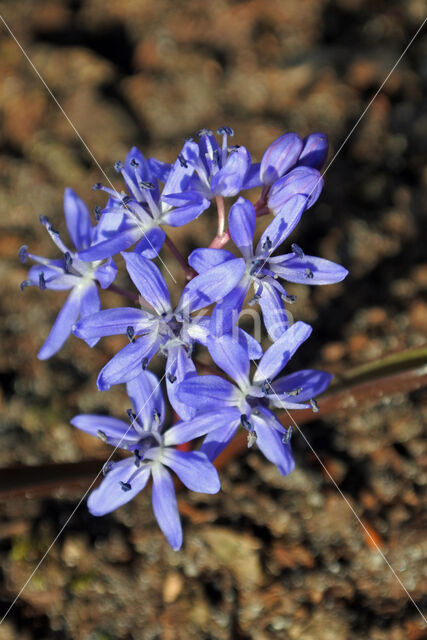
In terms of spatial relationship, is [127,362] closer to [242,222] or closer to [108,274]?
[108,274]

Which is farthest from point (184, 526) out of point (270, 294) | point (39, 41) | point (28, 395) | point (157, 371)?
point (39, 41)

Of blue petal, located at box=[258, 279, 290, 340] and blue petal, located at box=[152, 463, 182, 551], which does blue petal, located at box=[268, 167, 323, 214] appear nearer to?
blue petal, located at box=[258, 279, 290, 340]

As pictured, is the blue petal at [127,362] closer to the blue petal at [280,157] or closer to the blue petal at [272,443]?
the blue petal at [272,443]

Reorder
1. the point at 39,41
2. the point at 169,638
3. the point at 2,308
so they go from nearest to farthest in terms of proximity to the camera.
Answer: the point at 169,638 < the point at 2,308 < the point at 39,41

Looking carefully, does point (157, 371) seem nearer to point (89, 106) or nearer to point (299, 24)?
point (89, 106)

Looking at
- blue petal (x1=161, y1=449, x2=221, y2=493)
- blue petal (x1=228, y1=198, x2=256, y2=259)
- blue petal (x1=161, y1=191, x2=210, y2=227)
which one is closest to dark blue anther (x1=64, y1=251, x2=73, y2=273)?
blue petal (x1=161, y1=191, x2=210, y2=227)

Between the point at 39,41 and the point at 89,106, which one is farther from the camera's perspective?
the point at 39,41

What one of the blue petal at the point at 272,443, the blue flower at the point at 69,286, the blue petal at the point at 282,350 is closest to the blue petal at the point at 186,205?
the blue flower at the point at 69,286
